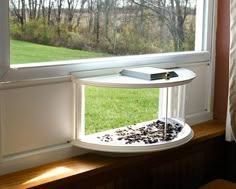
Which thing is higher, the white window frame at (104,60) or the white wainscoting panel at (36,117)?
the white window frame at (104,60)

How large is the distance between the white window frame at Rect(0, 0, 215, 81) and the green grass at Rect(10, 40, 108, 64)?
26 millimetres

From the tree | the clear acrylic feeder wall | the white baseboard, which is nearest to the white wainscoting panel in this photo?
the clear acrylic feeder wall

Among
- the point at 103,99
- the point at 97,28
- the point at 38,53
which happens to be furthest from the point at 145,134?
the point at 38,53

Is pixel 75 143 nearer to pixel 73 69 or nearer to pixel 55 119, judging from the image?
pixel 55 119

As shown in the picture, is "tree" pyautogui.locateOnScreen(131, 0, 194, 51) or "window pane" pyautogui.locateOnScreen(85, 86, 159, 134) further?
"tree" pyautogui.locateOnScreen(131, 0, 194, 51)

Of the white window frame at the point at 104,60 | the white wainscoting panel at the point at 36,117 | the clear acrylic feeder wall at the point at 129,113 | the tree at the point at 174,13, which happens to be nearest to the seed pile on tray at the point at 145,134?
the clear acrylic feeder wall at the point at 129,113

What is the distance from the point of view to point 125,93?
92.5 inches

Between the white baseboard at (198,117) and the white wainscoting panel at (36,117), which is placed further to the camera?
the white baseboard at (198,117)

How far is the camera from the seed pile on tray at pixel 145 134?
87.8 inches

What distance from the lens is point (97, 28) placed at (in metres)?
2.22

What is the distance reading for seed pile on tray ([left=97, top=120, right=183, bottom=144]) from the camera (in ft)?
7.32

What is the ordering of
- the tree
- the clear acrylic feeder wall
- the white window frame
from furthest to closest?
the tree → the clear acrylic feeder wall → the white window frame

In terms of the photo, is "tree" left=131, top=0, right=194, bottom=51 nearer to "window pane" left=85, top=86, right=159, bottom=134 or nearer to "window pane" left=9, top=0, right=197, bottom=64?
"window pane" left=9, top=0, right=197, bottom=64

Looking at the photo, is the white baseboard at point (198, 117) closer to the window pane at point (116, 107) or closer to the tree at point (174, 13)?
the window pane at point (116, 107)
